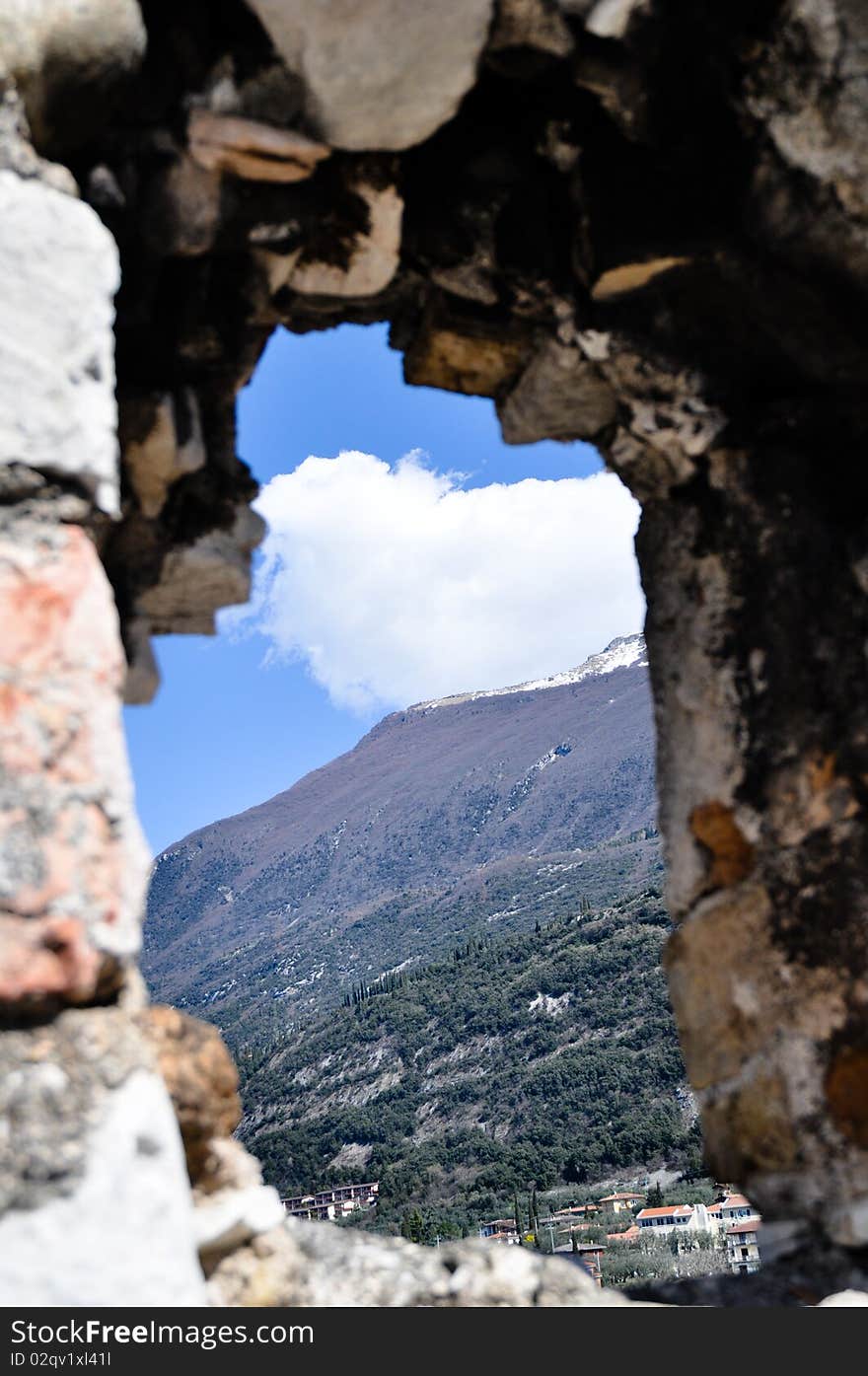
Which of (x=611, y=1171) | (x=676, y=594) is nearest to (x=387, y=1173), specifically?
(x=611, y=1171)

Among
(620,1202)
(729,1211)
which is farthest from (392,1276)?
(729,1211)

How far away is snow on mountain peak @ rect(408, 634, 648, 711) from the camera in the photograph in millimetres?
173375

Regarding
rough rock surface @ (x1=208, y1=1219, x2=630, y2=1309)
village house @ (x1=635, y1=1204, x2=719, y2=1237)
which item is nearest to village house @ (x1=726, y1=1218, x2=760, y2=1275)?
village house @ (x1=635, y1=1204, x2=719, y2=1237)

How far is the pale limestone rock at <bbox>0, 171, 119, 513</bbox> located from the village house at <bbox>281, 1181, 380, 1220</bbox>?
99.1 feet

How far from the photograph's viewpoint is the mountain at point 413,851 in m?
92.4

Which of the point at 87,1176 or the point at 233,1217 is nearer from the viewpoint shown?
the point at 87,1176

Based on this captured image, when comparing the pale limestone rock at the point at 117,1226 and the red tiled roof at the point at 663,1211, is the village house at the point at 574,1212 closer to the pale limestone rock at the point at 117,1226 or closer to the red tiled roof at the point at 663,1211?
the red tiled roof at the point at 663,1211

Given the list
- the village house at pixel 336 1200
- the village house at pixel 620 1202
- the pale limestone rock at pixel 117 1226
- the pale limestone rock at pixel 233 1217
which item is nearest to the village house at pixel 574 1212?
the village house at pixel 620 1202

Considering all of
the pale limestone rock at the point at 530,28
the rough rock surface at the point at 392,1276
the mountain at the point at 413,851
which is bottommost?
the mountain at the point at 413,851

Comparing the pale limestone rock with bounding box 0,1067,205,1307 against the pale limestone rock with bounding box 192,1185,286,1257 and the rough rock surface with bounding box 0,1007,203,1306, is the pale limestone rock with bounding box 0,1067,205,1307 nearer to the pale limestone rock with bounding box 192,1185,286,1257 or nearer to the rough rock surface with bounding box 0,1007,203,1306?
the rough rock surface with bounding box 0,1007,203,1306

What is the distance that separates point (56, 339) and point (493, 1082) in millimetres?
47296

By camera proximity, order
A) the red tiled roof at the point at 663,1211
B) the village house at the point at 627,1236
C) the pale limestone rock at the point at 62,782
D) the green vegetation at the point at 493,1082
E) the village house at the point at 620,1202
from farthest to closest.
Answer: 1. the green vegetation at the point at 493,1082
2. the village house at the point at 620,1202
3. the red tiled roof at the point at 663,1211
4. the village house at the point at 627,1236
5. the pale limestone rock at the point at 62,782

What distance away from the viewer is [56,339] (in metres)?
1.83

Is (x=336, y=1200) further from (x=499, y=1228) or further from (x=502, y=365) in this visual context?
(x=502, y=365)
